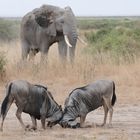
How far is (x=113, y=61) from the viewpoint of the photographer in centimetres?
1872

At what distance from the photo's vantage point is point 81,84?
16.3 m

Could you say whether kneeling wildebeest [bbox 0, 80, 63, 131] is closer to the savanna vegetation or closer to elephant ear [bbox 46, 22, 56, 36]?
the savanna vegetation

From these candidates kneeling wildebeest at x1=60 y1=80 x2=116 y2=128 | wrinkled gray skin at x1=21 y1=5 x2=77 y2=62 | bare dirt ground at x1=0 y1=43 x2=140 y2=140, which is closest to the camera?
bare dirt ground at x1=0 y1=43 x2=140 y2=140

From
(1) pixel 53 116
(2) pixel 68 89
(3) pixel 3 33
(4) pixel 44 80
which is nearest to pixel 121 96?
(2) pixel 68 89

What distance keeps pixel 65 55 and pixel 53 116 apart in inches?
321

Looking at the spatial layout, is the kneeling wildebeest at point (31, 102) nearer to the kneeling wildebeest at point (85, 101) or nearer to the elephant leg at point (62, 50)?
the kneeling wildebeest at point (85, 101)

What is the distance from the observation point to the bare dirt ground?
34.0ft

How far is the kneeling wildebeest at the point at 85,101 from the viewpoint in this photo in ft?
36.4

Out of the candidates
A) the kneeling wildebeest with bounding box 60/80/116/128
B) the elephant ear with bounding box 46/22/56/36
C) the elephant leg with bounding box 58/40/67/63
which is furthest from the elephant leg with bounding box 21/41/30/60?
the kneeling wildebeest with bounding box 60/80/116/128

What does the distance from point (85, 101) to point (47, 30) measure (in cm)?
861

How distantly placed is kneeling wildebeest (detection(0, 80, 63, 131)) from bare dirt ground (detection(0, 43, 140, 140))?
225 millimetres

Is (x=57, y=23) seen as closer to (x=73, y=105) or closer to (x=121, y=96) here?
(x=121, y=96)

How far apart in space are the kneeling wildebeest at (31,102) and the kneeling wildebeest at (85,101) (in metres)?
0.17

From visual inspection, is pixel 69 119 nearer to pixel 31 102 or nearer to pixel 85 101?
pixel 85 101
